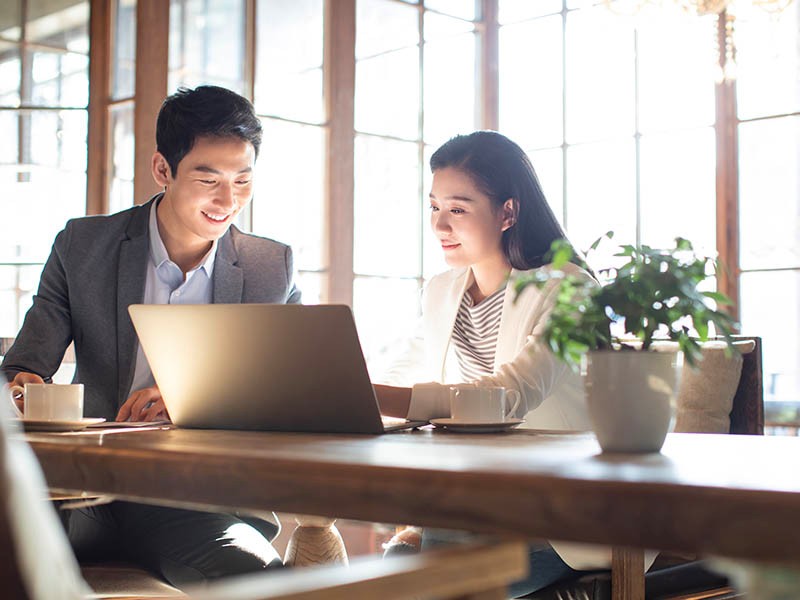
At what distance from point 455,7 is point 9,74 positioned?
2136 millimetres

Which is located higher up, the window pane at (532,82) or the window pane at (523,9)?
the window pane at (523,9)

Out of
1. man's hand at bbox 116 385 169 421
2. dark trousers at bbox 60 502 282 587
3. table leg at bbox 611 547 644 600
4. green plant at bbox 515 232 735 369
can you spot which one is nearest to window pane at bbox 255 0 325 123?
man's hand at bbox 116 385 169 421

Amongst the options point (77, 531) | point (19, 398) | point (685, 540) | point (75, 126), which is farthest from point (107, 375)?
point (75, 126)

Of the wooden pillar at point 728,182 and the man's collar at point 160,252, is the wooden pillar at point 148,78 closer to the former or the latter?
the man's collar at point 160,252

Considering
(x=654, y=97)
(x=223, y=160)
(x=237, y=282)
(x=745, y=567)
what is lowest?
(x=745, y=567)

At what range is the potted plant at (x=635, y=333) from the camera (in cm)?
110

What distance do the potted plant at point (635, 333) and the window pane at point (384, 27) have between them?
11.5 feet

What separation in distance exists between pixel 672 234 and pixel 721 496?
377cm

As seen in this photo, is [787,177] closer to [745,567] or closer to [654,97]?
[654,97]

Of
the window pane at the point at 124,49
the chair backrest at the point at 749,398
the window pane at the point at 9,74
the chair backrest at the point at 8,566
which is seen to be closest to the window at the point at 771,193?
the chair backrest at the point at 749,398

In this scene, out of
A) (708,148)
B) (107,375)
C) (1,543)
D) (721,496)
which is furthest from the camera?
(708,148)

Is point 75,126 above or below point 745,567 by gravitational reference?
above

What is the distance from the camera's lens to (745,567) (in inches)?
31.3

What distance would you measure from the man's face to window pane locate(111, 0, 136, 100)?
5.95 feet
